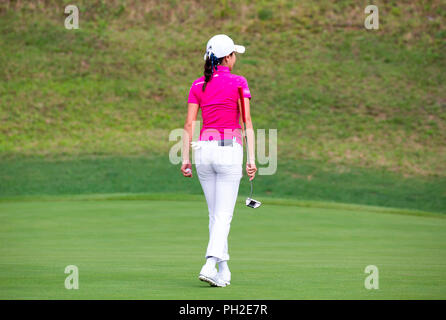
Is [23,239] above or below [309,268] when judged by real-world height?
above

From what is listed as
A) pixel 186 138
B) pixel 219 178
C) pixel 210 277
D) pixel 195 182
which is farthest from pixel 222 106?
pixel 195 182

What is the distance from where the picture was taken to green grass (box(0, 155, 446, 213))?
68.0 feet

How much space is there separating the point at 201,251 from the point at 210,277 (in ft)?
9.25

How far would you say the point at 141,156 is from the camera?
80.0ft

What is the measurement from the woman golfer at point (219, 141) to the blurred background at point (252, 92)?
14.2 metres

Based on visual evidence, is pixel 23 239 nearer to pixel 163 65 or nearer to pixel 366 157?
pixel 366 157

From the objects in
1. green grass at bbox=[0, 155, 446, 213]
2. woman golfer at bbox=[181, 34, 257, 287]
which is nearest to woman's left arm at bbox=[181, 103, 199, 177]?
woman golfer at bbox=[181, 34, 257, 287]

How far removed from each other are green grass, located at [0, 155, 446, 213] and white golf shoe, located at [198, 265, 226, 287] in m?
13.5

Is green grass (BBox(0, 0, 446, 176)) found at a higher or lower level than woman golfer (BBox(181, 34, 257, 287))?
higher

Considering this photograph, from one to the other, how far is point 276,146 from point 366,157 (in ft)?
8.95

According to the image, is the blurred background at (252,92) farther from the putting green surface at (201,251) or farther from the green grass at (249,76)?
the putting green surface at (201,251)

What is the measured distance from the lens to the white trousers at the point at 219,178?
621cm

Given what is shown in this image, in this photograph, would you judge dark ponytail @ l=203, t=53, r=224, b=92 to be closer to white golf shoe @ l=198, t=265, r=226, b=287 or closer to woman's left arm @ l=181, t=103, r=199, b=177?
woman's left arm @ l=181, t=103, r=199, b=177
